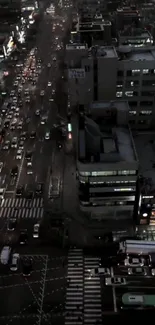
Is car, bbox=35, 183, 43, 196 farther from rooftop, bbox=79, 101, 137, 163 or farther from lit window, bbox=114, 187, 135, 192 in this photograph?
lit window, bbox=114, 187, 135, 192

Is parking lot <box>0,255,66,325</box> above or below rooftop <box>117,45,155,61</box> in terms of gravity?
below

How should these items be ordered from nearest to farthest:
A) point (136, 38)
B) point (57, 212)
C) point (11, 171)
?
point (57, 212) < point (11, 171) < point (136, 38)

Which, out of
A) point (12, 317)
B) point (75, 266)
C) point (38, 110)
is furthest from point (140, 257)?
point (38, 110)

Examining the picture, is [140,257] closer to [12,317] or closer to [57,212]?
[57,212]

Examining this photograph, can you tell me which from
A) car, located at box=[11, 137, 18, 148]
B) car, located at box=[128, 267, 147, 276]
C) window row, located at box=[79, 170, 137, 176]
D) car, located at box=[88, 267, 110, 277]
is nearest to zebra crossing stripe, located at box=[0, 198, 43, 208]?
window row, located at box=[79, 170, 137, 176]

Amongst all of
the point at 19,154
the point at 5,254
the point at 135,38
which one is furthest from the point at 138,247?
the point at 135,38

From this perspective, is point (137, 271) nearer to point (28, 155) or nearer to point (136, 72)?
point (28, 155)
